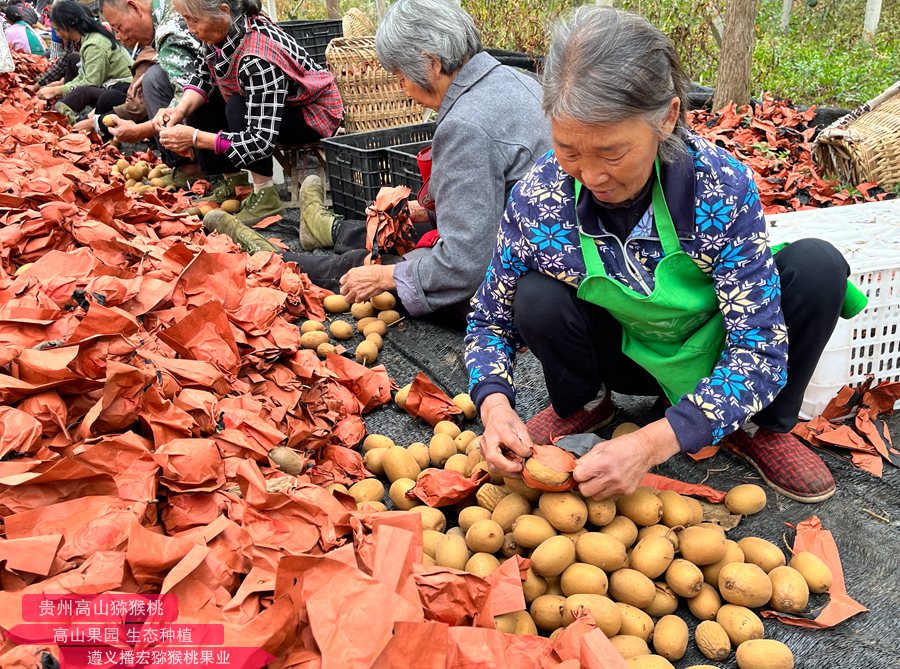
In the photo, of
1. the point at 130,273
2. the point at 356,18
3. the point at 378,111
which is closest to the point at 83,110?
the point at 356,18

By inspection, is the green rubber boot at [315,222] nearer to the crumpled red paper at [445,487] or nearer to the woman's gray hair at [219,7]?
the woman's gray hair at [219,7]

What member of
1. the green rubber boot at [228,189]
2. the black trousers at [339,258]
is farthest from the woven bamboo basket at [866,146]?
the green rubber boot at [228,189]

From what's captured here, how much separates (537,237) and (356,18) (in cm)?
430

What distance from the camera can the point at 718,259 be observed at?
167 cm

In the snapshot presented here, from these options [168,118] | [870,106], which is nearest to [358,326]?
[168,118]

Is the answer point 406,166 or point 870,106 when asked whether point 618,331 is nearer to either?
point 406,166

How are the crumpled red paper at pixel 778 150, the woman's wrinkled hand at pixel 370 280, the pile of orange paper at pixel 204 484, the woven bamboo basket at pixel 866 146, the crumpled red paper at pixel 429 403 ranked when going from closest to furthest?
1. the pile of orange paper at pixel 204 484
2. the crumpled red paper at pixel 429 403
3. the woman's wrinkled hand at pixel 370 280
4. the woven bamboo basket at pixel 866 146
5. the crumpled red paper at pixel 778 150

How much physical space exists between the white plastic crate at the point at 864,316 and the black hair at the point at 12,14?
1378cm

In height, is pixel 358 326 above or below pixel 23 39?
below

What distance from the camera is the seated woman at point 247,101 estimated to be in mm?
4172

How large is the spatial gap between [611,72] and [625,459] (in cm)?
78

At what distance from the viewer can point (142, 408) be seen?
1887mm

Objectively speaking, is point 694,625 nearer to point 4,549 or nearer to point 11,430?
point 4,549

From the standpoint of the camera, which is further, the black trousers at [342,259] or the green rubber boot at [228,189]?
the green rubber boot at [228,189]
